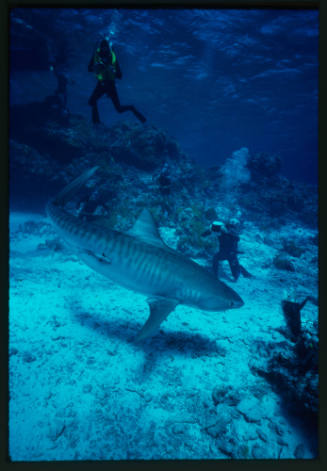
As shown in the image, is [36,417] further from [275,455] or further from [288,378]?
[288,378]

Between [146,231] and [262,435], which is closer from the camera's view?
[262,435]

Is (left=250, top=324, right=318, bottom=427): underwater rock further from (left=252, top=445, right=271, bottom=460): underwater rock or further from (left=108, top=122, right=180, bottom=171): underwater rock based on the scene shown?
(left=108, top=122, right=180, bottom=171): underwater rock

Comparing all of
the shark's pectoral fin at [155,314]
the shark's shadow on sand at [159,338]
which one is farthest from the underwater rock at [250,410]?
the shark's pectoral fin at [155,314]

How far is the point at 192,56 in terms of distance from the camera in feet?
85.9

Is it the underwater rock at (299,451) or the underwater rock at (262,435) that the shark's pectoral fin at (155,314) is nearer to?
the underwater rock at (262,435)

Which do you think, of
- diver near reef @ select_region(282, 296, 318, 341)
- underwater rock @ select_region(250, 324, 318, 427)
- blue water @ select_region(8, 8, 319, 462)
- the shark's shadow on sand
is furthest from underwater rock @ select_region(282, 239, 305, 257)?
the shark's shadow on sand

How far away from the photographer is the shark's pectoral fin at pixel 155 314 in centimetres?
351

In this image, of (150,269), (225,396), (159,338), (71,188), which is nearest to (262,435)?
(225,396)

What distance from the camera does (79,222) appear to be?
4.24 meters

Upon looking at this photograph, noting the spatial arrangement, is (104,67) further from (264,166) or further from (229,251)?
(264,166)

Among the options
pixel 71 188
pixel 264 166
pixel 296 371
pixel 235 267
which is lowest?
pixel 235 267

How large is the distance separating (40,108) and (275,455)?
16763 mm

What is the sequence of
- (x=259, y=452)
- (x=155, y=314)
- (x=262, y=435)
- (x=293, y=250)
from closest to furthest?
(x=259, y=452), (x=262, y=435), (x=155, y=314), (x=293, y=250)

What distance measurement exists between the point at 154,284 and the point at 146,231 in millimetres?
873
